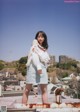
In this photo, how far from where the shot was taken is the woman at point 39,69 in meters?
2.28

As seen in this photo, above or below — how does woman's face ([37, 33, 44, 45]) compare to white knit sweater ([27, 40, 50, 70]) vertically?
above

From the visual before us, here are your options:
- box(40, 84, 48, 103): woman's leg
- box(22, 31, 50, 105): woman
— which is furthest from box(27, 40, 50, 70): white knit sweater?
box(40, 84, 48, 103): woman's leg

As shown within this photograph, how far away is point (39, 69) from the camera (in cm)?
223

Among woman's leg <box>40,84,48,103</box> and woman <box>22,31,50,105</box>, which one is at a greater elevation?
woman <box>22,31,50,105</box>

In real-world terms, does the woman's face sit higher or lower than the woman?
higher

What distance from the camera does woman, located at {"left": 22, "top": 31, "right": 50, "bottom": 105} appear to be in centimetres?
228

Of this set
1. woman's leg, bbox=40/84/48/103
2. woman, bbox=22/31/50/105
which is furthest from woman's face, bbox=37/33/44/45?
woman's leg, bbox=40/84/48/103

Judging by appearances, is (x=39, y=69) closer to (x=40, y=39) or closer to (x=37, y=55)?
(x=37, y=55)

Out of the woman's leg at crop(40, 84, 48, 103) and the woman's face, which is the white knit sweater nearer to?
the woman's face

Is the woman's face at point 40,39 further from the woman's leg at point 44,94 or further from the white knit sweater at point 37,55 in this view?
the woman's leg at point 44,94

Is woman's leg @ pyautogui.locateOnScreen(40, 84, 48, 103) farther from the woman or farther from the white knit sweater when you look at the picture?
the white knit sweater

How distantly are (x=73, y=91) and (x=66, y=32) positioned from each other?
56cm

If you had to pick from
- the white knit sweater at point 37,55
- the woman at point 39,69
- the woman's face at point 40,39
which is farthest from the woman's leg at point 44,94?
the woman's face at point 40,39

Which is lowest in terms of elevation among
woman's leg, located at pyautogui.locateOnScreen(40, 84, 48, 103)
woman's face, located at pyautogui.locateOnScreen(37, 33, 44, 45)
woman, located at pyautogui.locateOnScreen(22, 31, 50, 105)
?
woman's leg, located at pyautogui.locateOnScreen(40, 84, 48, 103)
